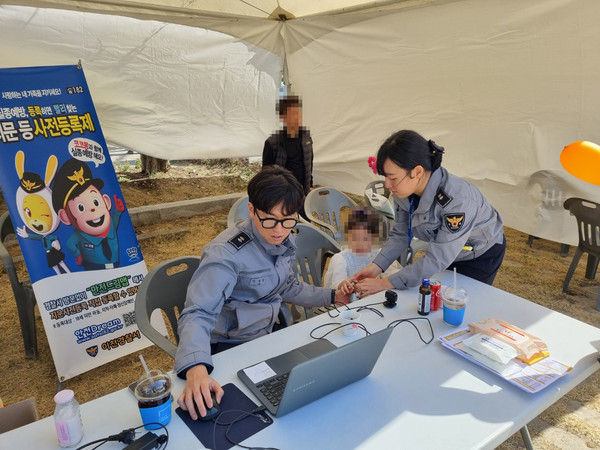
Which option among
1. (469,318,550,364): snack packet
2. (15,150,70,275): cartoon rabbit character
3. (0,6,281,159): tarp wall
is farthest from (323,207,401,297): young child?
(0,6,281,159): tarp wall

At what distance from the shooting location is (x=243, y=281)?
1464mm

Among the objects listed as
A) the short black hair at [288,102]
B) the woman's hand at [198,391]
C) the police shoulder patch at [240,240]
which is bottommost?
the woman's hand at [198,391]

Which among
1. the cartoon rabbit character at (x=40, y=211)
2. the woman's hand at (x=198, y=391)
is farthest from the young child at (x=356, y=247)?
the cartoon rabbit character at (x=40, y=211)

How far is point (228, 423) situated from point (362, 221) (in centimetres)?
124

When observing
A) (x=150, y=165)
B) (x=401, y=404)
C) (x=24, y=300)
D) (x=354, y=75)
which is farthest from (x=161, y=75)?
A: (x=401, y=404)

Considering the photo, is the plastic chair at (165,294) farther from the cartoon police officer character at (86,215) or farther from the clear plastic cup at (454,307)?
the cartoon police officer character at (86,215)

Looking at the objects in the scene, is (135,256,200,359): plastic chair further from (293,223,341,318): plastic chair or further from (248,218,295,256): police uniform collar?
(293,223,341,318): plastic chair

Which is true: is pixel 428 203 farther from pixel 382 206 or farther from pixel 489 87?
pixel 489 87

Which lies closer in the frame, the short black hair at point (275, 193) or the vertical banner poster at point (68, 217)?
the short black hair at point (275, 193)

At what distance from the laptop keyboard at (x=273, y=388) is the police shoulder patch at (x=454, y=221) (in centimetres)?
94

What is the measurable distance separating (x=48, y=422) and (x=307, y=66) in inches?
185

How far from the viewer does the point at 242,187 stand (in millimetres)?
6297

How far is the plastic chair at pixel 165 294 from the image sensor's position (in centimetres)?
152

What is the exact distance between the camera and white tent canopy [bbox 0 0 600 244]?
3.16m
